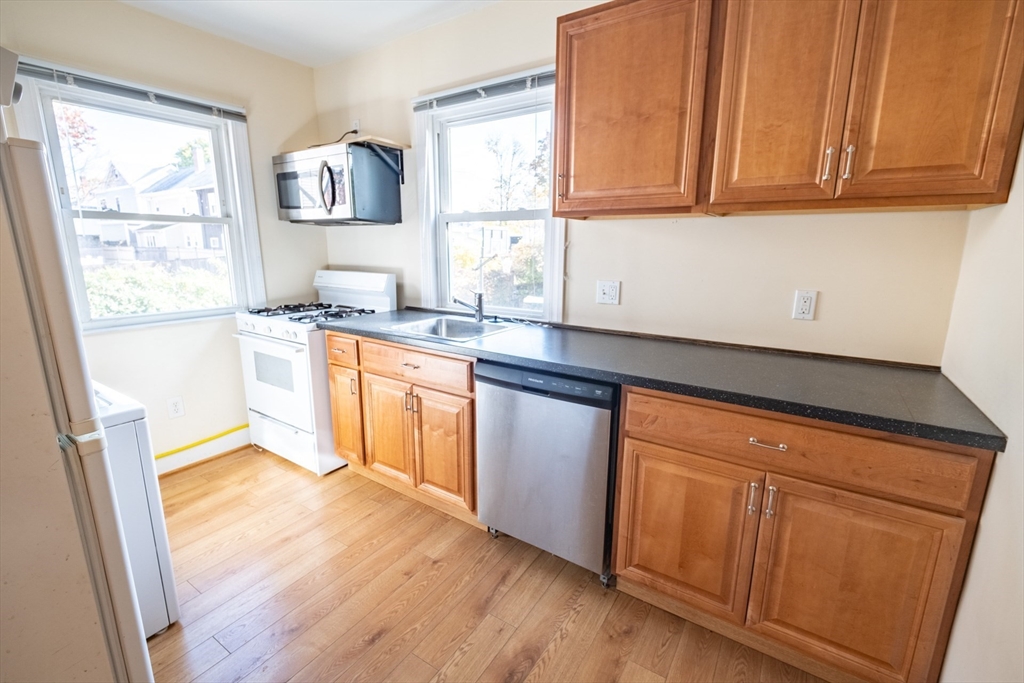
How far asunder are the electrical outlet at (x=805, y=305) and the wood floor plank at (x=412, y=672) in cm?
181

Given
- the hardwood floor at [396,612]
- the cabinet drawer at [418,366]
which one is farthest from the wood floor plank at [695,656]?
the cabinet drawer at [418,366]

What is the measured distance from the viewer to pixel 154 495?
154 centimetres

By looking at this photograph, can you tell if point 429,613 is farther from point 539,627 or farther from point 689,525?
point 689,525

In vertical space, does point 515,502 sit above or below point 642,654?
above

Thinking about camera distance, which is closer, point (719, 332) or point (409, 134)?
point (719, 332)

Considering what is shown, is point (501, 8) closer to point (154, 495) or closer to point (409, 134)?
point (409, 134)

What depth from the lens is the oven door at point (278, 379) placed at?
252 centimetres

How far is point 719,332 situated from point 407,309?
189cm

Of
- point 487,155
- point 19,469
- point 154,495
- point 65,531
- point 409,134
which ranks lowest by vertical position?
point 154,495

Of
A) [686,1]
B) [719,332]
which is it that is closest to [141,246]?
[686,1]

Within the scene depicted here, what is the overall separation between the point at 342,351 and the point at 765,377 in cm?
200

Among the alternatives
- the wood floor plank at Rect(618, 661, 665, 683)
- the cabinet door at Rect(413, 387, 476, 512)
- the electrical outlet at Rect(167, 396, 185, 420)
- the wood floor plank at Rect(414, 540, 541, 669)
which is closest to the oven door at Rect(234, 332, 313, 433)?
the electrical outlet at Rect(167, 396, 185, 420)

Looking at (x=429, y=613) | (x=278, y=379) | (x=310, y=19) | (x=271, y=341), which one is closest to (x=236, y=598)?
(x=429, y=613)

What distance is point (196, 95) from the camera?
2.55 metres
